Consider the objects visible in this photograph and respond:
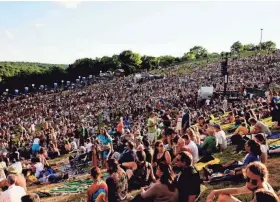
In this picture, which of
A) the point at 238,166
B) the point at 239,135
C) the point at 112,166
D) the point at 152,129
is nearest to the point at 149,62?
the point at 152,129

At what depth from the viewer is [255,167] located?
439cm

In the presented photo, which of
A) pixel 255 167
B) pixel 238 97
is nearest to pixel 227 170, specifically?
pixel 255 167

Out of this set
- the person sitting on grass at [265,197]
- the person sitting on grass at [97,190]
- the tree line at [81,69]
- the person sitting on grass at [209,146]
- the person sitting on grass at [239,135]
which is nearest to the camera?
the person sitting on grass at [265,197]

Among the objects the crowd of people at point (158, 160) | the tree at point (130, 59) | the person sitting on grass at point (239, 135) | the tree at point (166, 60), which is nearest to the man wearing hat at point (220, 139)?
the crowd of people at point (158, 160)

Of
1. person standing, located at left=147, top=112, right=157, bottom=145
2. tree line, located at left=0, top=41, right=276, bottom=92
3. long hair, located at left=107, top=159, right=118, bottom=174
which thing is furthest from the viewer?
tree line, located at left=0, top=41, right=276, bottom=92

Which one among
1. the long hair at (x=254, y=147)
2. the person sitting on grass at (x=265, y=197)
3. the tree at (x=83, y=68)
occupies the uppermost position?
the tree at (x=83, y=68)

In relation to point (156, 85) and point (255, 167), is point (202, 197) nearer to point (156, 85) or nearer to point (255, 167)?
point (255, 167)

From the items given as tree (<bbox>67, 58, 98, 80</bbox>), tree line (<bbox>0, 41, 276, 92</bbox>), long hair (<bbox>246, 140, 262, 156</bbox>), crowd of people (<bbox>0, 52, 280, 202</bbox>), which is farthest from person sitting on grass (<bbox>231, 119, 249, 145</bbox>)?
tree (<bbox>67, 58, 98, 80</bbox>)

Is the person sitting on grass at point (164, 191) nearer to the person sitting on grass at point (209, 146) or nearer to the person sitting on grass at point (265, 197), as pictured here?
the person sitting on grass at point (265, 197)

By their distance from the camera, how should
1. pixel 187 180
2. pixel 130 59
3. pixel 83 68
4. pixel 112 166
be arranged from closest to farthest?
1. pixel 187 180
2. pixel 112 166
3. pixel 130 59
4. pixel 83 68

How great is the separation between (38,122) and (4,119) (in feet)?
25.3

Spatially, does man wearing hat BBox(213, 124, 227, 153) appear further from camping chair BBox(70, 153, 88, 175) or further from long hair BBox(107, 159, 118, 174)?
long hair BBox(107, 159, 118, 174)

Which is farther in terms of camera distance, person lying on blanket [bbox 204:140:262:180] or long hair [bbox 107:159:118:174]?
person lying on blanket [bbox 204:140:262:180]

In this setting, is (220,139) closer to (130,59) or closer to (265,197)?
(265,197)
